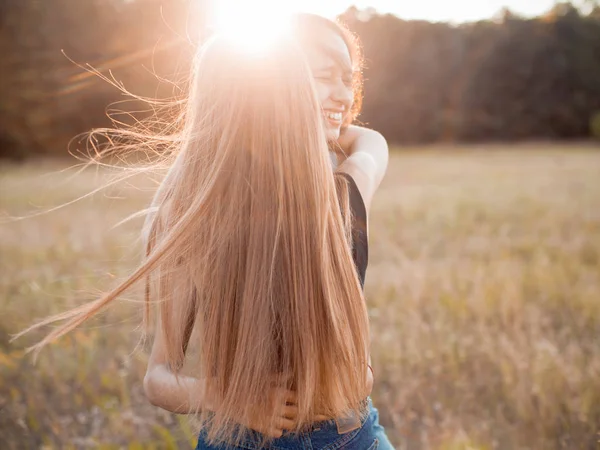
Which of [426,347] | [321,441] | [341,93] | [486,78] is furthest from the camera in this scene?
[486,78]

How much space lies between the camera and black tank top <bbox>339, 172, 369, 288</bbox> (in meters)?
1.55

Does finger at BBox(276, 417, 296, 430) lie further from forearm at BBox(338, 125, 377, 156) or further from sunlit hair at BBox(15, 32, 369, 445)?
forearm at BBox(338, 125, 377, 156)

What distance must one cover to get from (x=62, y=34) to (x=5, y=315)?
30318mm

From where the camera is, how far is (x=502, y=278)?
16.1 ft

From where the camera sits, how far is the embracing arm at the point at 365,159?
161cm

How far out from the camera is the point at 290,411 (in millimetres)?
1413

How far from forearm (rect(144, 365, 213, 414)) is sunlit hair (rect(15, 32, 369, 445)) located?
0.06 meters

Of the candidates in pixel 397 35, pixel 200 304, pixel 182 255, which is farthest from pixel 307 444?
pixel 397 35

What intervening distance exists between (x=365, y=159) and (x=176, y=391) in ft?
2.84

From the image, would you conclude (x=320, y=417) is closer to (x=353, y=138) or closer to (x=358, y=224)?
(x=358, y=224)

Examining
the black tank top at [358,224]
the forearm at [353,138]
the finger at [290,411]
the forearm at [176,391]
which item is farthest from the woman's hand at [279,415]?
the forearm at [353,138]

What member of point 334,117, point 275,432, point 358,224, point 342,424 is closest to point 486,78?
point 334,117

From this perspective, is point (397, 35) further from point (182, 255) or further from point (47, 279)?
point (182, 255)

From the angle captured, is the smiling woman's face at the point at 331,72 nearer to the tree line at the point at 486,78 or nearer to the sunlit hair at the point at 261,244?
the sunlit hair at the point at 261,244
